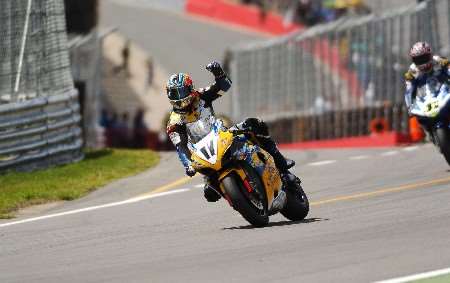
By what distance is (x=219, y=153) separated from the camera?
1366 centimetres

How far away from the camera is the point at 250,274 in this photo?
10695 millimetres

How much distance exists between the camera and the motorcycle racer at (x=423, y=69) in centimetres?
1855

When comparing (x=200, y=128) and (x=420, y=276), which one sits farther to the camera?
(x=200, y=128)

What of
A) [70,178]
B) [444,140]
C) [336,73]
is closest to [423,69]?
[444,140]

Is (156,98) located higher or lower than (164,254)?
lower

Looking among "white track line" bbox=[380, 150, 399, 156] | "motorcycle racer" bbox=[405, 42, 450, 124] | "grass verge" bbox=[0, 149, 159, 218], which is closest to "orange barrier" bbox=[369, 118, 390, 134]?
"white track line" bbox=[380, 150, 399, 156]

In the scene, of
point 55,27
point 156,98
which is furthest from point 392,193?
point 156,98

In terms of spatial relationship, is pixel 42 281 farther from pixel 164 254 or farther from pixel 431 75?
pixel 431 75

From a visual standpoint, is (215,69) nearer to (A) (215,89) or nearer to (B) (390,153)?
(A) (215,89)

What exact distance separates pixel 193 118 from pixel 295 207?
1285 mm

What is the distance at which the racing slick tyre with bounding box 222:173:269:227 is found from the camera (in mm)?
13648

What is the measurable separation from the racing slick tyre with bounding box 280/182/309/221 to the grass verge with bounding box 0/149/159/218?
378 cm

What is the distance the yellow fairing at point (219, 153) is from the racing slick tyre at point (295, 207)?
0.97 meters

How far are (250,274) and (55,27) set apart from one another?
12.3m
